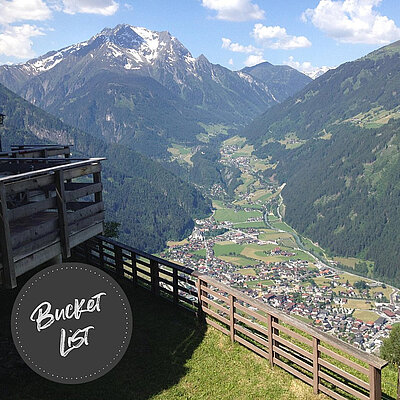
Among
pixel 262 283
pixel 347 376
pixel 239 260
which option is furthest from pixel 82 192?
pixel 239 260

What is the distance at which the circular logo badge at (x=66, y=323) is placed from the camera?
749cm

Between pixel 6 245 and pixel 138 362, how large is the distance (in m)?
4.55

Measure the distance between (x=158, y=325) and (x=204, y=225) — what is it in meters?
184

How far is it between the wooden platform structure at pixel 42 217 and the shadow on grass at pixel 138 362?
2550 mm

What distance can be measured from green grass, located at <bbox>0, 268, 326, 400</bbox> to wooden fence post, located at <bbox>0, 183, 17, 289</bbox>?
2593mm

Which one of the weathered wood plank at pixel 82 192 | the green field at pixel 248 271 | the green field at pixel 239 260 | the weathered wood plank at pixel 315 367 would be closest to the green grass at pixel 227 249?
the green field at pixel 239 260

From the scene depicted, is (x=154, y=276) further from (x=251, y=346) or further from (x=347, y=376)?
(x=347, y=376)

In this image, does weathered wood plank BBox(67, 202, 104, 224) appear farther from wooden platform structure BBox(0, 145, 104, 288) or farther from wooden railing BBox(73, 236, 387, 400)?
wooden railing BBox(73, 236, 387, 400)

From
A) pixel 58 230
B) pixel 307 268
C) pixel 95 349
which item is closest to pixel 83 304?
pixel 95 349

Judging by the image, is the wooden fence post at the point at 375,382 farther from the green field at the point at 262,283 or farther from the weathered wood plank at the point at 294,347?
the green field at the point at 262,283

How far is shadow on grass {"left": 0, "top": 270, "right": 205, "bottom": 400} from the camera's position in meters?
8.65

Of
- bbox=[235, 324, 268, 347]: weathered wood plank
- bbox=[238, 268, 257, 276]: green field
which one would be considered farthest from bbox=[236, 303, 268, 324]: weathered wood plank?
bbox=[238, 268, 257, 276]: green field

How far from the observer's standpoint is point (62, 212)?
344 inches

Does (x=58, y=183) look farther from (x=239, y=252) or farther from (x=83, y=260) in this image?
(x=239, y=252)
